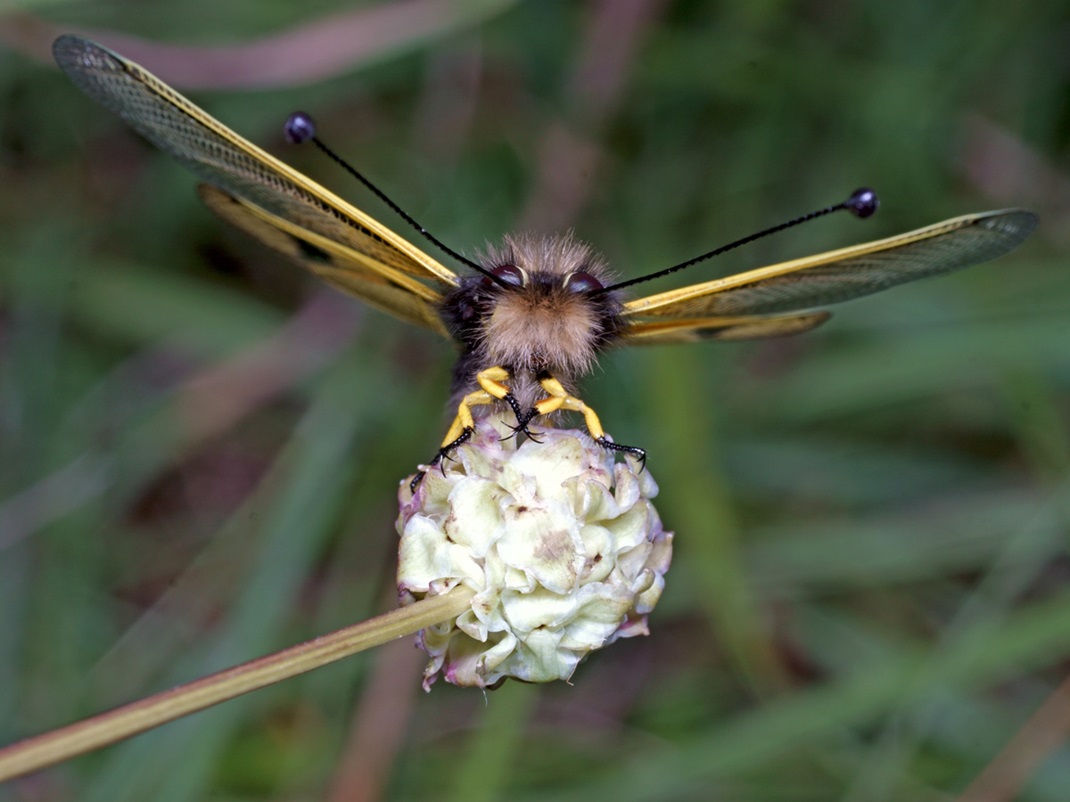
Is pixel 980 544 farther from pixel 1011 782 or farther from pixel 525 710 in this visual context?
pixel 525 710

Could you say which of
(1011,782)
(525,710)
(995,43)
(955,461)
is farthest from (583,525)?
(995,43)

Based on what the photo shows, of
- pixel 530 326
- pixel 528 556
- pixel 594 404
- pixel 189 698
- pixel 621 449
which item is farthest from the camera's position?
Answer: pixel 594 404

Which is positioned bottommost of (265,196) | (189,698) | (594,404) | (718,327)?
(189,698)

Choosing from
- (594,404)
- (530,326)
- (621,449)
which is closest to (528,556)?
(621,449)

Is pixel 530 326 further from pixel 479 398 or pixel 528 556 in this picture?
pixel 528 556

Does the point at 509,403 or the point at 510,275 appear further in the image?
the point at 510,275

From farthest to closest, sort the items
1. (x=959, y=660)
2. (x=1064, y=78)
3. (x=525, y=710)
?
1. (x=1064, y=78)
2. (x=525, y=710)
3. (x=959, y=660)

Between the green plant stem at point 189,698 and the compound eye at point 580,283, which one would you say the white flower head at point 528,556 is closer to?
the green plant stem at point 189,698
